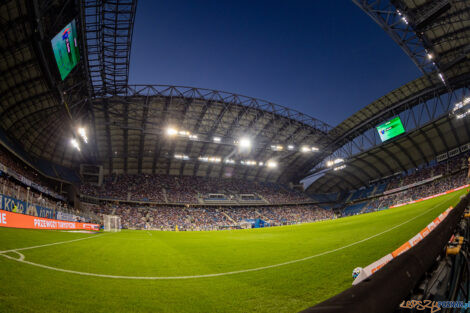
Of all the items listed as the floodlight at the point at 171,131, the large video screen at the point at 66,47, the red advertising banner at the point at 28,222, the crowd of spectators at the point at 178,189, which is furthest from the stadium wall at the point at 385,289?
the crowd of spectators at the point at 178,189

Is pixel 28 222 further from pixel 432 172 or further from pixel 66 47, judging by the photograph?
pixel 432 172

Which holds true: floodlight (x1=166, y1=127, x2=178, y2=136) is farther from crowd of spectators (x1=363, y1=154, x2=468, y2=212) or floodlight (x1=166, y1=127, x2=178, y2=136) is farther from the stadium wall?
crowd of spectators (x1=363, y1=154, x2=468, y2=212)

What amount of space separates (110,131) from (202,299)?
37.5 metres

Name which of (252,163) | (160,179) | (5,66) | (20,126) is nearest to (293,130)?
(252,163)

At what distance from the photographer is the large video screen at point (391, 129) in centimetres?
3005

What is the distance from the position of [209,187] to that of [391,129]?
36902mm

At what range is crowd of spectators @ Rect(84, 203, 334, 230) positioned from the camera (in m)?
37.3

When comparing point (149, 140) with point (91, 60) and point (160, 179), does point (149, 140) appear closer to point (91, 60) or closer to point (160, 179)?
point (160, 179)

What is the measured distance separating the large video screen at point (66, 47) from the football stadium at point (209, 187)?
0.13m

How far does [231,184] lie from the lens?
53969 millimetres

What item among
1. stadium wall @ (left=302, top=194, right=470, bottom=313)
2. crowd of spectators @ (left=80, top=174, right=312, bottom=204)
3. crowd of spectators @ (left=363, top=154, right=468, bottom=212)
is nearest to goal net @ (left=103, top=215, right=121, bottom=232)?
crowd of spectators @ (left=80, top=174, right=312, bottom=204)

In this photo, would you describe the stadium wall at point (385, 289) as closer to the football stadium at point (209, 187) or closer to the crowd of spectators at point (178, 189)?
the football stadium at point (209, 187)

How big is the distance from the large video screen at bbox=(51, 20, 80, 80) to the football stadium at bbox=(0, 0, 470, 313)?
127 mm

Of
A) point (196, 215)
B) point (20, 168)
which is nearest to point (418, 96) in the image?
point (196, 215)
